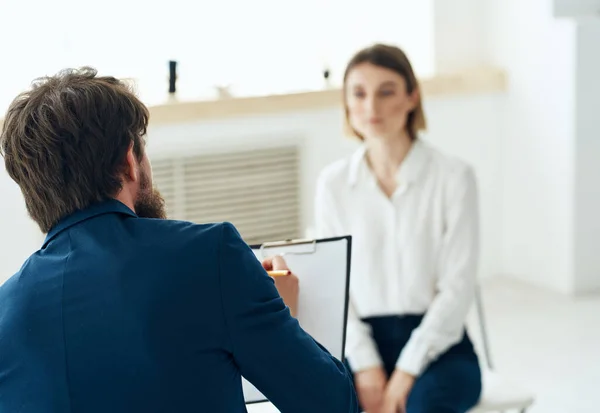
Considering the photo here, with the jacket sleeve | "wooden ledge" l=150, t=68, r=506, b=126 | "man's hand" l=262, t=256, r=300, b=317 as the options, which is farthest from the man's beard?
"wooden ledge" l=150, t=68, r=506, b=126

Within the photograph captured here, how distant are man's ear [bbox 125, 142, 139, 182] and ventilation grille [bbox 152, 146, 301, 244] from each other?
2.79 m

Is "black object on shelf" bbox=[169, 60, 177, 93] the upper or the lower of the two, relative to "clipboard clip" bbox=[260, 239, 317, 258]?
upper

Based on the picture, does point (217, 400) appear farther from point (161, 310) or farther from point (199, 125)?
point (199, 125)

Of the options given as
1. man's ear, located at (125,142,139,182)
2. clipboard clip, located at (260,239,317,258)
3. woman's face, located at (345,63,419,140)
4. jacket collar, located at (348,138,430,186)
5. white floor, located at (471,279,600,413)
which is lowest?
white floor, located at (471,279,600,413)

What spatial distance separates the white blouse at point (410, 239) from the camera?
266cm

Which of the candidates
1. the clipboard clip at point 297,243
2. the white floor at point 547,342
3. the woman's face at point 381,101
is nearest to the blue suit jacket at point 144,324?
the clipboard clip at point 297,243

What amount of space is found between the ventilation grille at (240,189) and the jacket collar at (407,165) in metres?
1.58

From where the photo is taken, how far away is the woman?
2.58 m

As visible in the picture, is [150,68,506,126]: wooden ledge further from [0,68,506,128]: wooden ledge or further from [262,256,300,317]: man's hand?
[262,256,300,317]: man's hand

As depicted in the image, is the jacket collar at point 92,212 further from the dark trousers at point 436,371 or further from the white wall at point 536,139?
the white wall at point 536,139

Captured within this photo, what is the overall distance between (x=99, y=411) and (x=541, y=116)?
3757 millimetres

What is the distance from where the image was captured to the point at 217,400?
1.42 meters

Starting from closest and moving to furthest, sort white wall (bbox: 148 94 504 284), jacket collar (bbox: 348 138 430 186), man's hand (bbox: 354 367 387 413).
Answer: man's hand (bbox: 354 367 387 413) < jacket collar (bbox: 348 138 430 186) < white wall (bbox: 148 94 504 284)

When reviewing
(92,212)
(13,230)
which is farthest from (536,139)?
(92,212)
